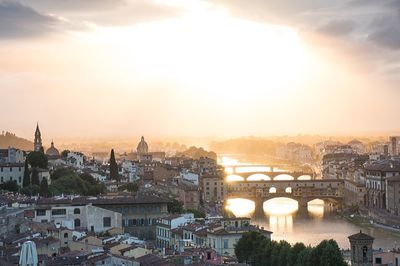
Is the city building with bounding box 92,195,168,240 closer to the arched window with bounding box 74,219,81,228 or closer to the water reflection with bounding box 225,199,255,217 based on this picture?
the arched window with bounding box 74,219,81,228

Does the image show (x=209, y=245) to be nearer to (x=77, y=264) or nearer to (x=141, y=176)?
(x=77, y=264)

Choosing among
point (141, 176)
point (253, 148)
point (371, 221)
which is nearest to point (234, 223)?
point (371, 221)

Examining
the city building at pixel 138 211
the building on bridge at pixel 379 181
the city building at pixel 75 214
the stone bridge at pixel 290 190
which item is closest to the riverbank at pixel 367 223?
the building on bridge at pixel 379 181

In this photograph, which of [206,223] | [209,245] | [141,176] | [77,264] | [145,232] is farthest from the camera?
[141,176]

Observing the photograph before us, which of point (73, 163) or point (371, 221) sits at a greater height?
point (73, 163)

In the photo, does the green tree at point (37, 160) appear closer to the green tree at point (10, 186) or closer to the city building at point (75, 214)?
the green tree at point (10, 186)

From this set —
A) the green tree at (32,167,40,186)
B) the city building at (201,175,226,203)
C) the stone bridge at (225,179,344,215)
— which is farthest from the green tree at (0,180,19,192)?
the stone bridge at (225,179,344,215)
